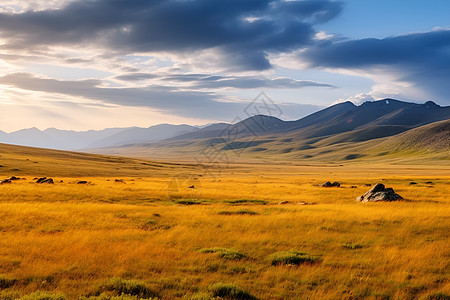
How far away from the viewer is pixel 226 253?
1344 cm

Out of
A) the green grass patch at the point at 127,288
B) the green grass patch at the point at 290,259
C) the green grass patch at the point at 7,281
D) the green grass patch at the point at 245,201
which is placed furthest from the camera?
the green grass patch at the point at 245,201

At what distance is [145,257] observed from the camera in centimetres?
1284

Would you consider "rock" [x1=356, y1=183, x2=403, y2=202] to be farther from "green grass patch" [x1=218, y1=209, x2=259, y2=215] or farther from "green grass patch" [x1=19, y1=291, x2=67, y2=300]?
"green grass patch" [x1=19, y1=291, x2=67, y2=300]

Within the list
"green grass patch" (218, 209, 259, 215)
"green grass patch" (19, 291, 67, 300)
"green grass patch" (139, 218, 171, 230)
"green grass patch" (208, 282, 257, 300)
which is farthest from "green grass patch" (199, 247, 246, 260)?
"green grass patch" (218, 209, 259, 215)

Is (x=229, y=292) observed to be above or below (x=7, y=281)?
below

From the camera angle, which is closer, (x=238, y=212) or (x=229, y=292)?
(x=229, y=292)

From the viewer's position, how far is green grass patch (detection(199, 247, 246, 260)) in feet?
43.4

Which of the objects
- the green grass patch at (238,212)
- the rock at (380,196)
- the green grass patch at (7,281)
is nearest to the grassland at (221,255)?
the green grass patch at (7,281)

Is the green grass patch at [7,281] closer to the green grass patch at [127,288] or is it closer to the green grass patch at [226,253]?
the green grass patch at [127,288]

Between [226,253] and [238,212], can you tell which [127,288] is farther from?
[238,212]

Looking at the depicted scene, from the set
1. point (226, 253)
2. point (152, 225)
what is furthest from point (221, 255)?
point (152, 225)

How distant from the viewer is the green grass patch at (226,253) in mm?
13216

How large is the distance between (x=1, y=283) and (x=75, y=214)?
12407 millimetres

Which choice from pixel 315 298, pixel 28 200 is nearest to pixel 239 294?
pixel 315 298
